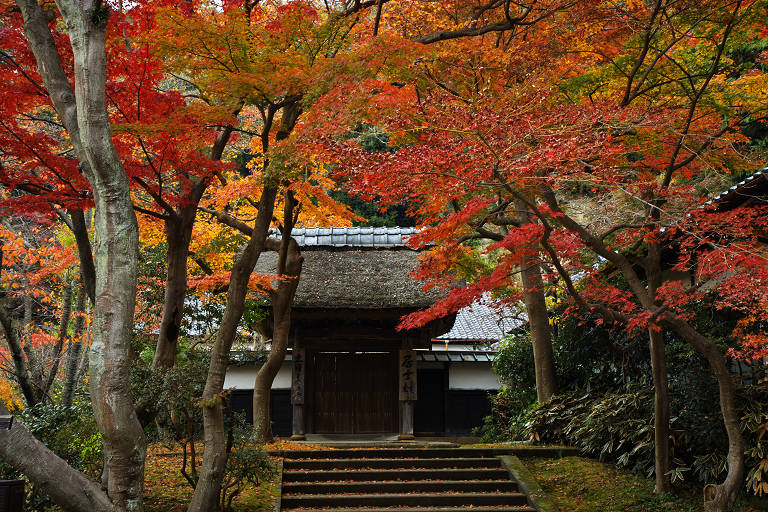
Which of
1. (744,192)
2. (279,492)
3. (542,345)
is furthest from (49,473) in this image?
(542,345)

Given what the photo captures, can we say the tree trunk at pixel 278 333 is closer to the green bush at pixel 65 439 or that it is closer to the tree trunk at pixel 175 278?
the tree trunk at pixel 175 278

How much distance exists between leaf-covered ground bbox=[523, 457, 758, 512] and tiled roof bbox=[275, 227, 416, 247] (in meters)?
7.44

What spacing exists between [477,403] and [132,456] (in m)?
15.0

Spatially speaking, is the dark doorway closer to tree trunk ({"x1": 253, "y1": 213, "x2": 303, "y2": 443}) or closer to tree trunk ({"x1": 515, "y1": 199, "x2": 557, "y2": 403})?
tree trunk ({"x1": 515, "y1": 199, "x2": 557, "y2": 403})

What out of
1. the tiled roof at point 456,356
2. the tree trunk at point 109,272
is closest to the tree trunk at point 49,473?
the tree trunk at point 109,272

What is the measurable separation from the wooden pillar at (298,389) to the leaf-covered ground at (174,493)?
14.6ft

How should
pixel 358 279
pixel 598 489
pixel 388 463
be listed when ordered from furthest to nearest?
1. pixel 358 279
2. pixel 388 463
3. pixel 598 489

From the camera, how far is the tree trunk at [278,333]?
1234 cm

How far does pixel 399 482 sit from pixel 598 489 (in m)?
2.84

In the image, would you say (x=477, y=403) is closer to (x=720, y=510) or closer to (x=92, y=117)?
(x=720, y=510)

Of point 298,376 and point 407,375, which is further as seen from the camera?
point 298,376

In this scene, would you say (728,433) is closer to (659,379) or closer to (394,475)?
(659,379)

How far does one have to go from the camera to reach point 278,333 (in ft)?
41.6

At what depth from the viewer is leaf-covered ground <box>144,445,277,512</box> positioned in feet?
27.0
